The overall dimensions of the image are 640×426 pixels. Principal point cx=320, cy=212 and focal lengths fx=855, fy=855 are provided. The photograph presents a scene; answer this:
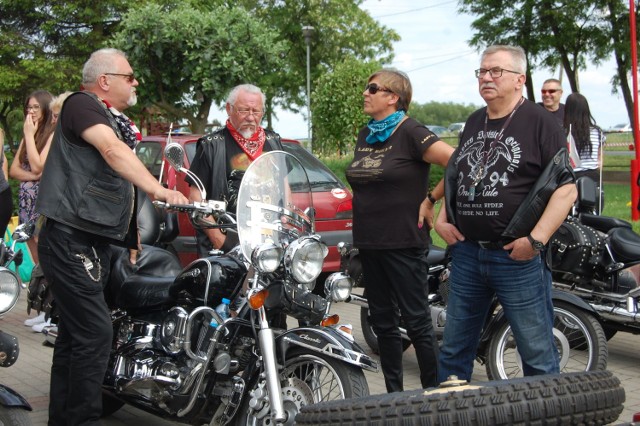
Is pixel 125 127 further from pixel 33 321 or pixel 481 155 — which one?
pixel 33 321

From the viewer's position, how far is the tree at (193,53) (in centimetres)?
1439

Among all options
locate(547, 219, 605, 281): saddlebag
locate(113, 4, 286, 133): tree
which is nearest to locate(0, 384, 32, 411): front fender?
locate(547, 219, 605, 281): saddlebag

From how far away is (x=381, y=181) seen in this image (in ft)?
14.6

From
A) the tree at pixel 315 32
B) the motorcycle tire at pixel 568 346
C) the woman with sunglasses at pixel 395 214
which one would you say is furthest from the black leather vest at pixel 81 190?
the tree at pixel 315 32

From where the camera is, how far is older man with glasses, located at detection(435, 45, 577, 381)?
11.7ft

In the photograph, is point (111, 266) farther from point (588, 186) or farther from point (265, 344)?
point (588, 186)

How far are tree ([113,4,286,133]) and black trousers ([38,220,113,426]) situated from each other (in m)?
10.3

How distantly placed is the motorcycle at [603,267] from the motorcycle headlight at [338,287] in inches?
83.6

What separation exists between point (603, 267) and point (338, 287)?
244 centimetres

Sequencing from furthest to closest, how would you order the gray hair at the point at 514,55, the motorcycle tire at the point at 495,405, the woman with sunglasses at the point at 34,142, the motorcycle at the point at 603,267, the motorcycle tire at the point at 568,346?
the woman with sunglasses at the point at 34,142 < the motorcycle at the point at 603,267 < the motorcycle tire at the point at 568,346 < the gray hair at the point at 514,55 < the motorcycle tire at the point at 495,405

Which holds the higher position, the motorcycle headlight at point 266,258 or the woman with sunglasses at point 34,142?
the woman with sunglasses at point 34,142

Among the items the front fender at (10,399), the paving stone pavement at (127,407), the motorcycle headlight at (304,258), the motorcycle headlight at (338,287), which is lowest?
the paving stone pavement at (127,407)

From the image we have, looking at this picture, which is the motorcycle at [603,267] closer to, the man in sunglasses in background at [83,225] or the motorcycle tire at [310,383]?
the motorcycle tire at [310,383]

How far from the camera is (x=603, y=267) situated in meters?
5.66
